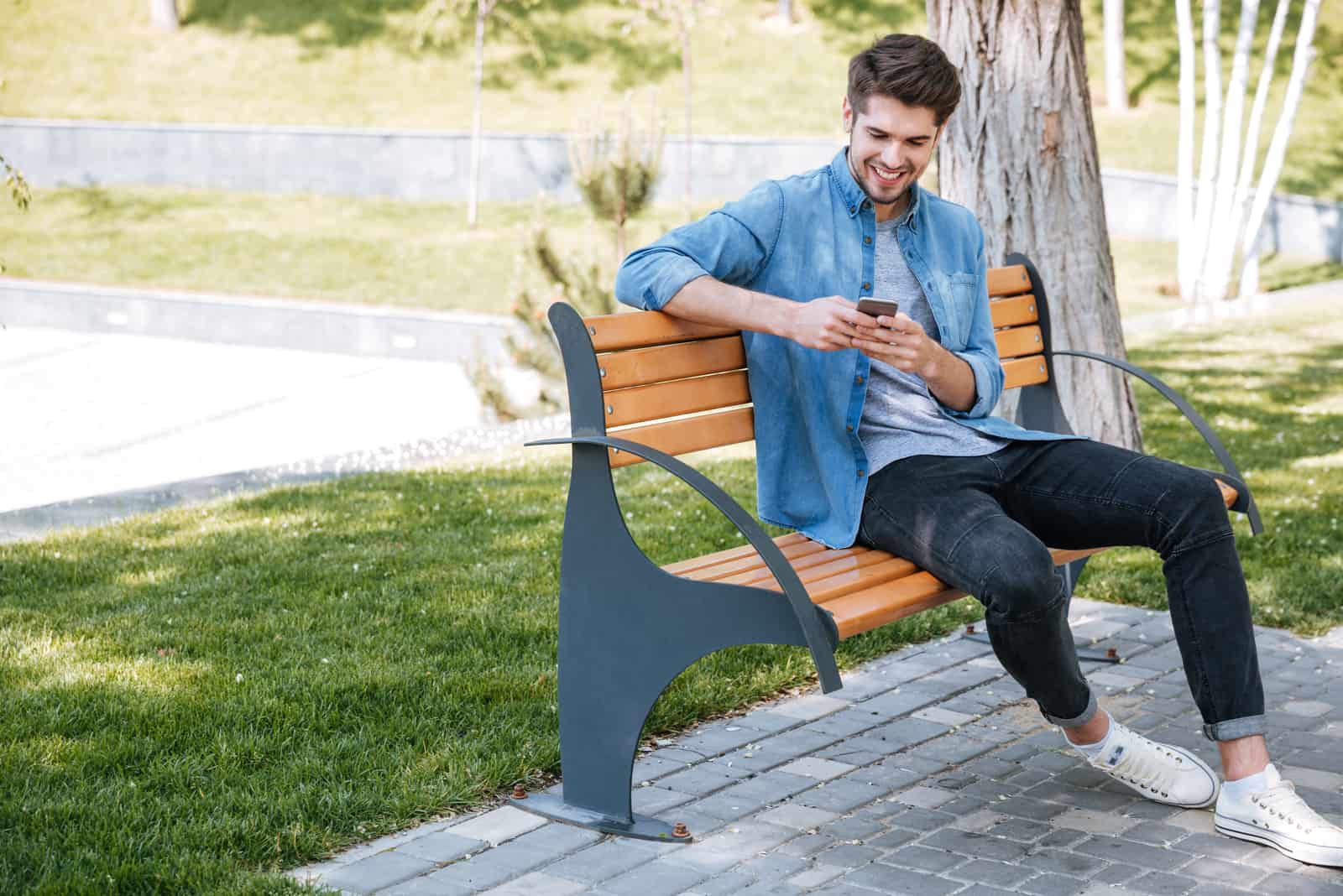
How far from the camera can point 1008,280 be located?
172 inches

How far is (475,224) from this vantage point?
20.0m

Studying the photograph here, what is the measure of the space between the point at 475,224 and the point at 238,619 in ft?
51.7

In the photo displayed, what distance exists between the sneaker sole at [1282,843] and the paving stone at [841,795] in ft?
2.46

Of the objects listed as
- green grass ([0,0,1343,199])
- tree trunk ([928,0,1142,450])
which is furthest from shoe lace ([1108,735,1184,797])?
green grass ([0,0,1343,199])

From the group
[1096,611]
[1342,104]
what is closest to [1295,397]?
[1096,611]

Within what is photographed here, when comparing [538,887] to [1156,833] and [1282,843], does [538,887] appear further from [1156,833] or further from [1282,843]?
[1282,843]

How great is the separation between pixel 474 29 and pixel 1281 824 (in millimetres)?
25819

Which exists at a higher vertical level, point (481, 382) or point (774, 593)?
point (774, 593)

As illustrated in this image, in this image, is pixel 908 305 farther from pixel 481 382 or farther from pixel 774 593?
pixel 481 382

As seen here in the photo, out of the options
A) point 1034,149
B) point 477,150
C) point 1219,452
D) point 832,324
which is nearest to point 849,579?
point 832,324

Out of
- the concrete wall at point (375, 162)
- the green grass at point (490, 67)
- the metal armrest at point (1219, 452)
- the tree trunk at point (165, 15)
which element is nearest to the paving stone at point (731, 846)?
the metal armrest at point (1219, 452)

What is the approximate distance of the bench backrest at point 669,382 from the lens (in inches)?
130

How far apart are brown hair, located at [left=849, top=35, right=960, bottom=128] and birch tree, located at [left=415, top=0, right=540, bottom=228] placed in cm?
1666

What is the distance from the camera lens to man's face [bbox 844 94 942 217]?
3.36 m
